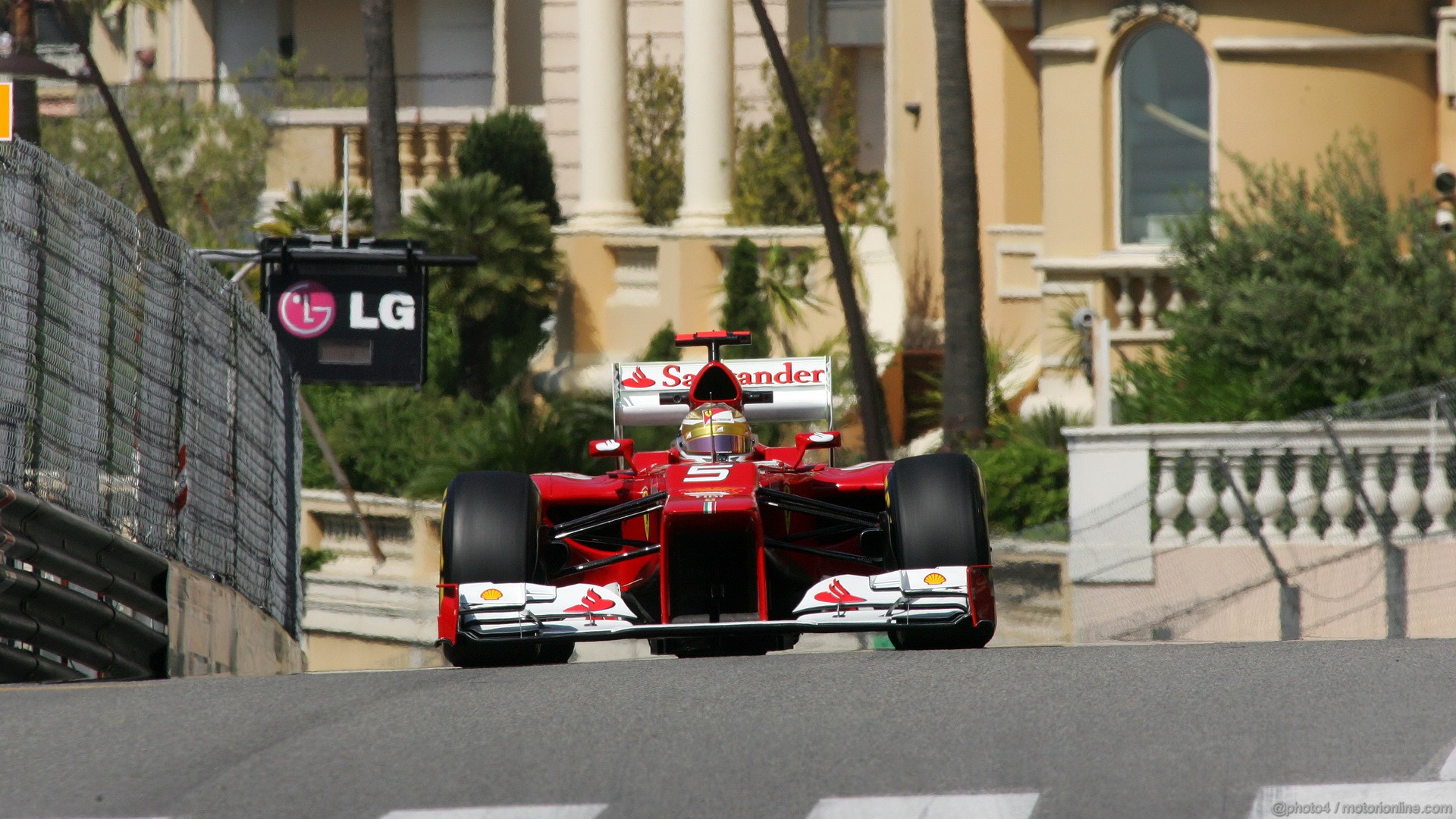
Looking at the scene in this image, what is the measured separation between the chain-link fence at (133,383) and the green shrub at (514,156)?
648 inches

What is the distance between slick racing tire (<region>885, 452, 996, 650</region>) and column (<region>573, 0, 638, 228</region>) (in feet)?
67.5

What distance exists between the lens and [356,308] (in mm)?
22609

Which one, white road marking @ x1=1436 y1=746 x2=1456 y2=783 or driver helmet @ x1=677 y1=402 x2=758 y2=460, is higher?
driver helmet @ x1=677 y1=402 x2=758 y2=460

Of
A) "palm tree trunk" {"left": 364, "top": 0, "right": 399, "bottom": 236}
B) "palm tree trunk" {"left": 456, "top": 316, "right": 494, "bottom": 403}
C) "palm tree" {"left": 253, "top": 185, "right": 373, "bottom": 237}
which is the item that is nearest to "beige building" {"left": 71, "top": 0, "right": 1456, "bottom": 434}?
"palm tree trunk" {"left": 456, "top": 316, "right": 494, "bottom": 403}

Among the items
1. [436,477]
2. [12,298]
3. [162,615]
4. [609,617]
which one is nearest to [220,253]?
[436,477]

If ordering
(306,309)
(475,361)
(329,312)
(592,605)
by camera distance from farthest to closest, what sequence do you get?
1. (475,361)
2. (329,312)
3. (306,309)
4. (592,605)

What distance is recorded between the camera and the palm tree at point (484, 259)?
94.7 ft

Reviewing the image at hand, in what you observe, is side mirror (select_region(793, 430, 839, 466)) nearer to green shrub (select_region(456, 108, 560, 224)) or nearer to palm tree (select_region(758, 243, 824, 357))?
palm tree (select_region(758, 243, 824, 357))

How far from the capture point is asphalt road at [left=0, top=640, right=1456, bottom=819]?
6.79m

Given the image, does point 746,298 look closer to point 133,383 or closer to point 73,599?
point 133,383

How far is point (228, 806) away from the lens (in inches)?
270

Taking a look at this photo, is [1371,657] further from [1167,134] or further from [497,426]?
[497,426]

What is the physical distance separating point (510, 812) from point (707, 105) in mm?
24560

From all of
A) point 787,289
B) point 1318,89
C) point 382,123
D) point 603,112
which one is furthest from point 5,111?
point 603,112
